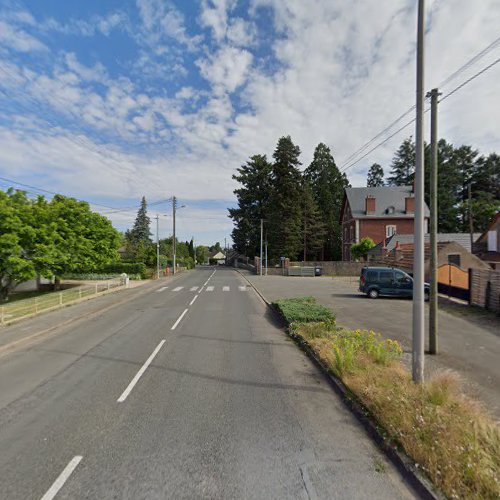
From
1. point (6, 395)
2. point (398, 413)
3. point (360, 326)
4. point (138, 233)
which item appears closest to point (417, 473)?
point (398, 413)

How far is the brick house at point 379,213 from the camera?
52.4 metres

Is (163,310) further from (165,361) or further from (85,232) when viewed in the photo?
(85,232)

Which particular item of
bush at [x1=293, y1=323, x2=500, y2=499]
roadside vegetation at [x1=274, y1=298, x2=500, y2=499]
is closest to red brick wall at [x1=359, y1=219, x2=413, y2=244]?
roadside vegetation at [x1=274, y1=298, x2=500, y2=499]

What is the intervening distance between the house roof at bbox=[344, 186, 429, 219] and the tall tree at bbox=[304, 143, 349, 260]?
7.49 m

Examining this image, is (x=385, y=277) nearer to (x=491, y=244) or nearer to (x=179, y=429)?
(x=179, y=429)

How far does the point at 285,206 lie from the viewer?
5088 centimetres

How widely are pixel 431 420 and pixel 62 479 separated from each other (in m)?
4.52

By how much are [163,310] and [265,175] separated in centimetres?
5189

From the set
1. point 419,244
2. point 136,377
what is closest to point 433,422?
point 419,244

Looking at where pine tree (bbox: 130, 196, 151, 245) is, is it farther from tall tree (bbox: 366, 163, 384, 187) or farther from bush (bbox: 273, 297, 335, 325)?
bush (bbox: 273, 297, 335, 325)

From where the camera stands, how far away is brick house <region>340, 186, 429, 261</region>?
52375mm

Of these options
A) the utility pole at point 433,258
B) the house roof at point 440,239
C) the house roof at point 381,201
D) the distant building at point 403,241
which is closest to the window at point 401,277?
the utility pole at point 433,258

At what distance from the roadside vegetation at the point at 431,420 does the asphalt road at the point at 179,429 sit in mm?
378

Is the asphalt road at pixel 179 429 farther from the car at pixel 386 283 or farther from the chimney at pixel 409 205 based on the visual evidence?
Result: the chimney at pixel 409 205
